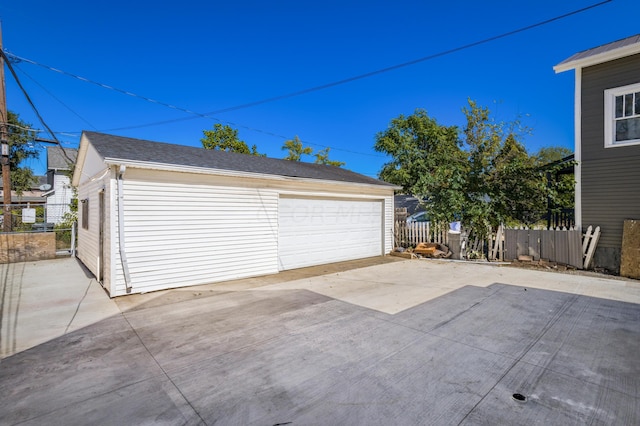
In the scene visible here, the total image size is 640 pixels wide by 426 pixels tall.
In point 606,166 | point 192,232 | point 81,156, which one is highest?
point 81,156

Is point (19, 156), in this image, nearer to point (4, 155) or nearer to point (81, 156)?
point (4, 155)

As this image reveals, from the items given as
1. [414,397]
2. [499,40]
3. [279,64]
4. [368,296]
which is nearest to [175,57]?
[279,64]

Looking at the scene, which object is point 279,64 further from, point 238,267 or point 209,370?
point 209,370

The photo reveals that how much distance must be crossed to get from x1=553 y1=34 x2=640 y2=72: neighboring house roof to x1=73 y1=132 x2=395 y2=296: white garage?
6541 millimetres

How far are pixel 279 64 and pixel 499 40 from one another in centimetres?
966

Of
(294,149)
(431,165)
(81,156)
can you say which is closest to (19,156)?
(81,156)

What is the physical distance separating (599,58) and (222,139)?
824 inches

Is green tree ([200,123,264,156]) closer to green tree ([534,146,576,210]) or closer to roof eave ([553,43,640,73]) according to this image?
green tree ([534,146,576,210])

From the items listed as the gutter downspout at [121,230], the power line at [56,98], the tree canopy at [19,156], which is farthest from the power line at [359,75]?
the tree canopy at [19,156]

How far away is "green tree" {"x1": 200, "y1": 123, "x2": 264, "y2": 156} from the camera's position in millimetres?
22484

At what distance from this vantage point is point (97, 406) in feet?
7.89

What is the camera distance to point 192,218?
640cm

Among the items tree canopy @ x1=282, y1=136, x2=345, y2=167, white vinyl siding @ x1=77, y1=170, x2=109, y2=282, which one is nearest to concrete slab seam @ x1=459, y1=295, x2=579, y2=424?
white vinyl siding @ x1=77, y1=170, x2=109, y2=282

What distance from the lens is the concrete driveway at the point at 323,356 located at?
7.63ft
